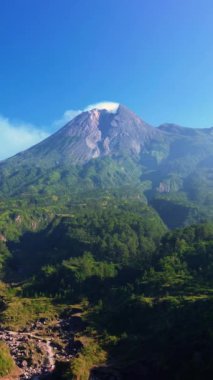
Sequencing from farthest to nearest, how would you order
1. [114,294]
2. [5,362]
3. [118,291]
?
[118,291] < [114,294] < [5,362]

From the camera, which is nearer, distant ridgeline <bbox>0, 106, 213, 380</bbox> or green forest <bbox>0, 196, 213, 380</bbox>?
green forest <bbox>0, 196, 213, 380</bbox>

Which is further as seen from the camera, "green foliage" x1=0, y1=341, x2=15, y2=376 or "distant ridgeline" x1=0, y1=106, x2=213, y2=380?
"green foliage" x1=0, y1=341, x2=15, y2=376

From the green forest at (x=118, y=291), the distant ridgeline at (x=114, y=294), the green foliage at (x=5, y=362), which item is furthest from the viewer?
the green foliage at (x=5, y=362)

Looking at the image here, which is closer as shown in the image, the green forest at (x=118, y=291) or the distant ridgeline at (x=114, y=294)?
the green forest at (x=118, y=291)

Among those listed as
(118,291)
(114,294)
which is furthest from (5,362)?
(118,291)

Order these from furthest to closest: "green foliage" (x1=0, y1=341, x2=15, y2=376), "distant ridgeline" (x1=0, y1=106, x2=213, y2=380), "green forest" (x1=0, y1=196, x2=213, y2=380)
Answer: "green foliage" (x1=0, y1=341, x2=15, y2=376), "distant ridgeline" (x1=0, y1=106, x2=213, y2=380), "green forest" (x1=0, y1=196, x2=213, y2=380)

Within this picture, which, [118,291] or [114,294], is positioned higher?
[118,291]

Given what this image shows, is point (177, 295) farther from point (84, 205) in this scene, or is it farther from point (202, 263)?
point (84, 205)

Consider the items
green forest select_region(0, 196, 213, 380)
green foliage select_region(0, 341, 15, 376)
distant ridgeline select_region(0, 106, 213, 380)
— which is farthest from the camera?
green foliage select_region(0, 341, 15, 376)

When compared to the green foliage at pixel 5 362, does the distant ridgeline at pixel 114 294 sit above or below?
above

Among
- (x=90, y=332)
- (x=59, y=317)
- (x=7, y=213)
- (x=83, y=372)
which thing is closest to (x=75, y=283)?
(x=59, y=317)

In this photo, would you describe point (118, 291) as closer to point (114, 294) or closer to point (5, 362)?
point (114, 294)

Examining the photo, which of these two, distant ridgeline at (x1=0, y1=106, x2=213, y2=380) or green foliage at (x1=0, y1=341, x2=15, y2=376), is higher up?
distant ridgeline at (x1=0, y1=106, x2=213, y2=380)

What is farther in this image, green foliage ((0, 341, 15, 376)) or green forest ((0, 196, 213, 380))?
green foliage ((0, 341, 15, 376))
